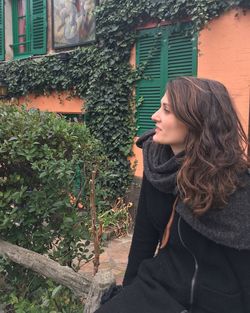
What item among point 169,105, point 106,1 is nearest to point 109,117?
point 106,1

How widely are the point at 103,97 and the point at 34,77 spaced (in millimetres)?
1840

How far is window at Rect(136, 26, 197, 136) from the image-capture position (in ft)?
18.6

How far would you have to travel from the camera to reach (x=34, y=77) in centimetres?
773

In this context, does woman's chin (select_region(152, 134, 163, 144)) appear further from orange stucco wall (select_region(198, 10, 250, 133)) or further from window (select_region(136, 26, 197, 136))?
window (select_region(136, 26, 197, 136))

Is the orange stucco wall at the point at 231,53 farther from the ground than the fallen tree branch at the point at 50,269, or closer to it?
farther from the ground

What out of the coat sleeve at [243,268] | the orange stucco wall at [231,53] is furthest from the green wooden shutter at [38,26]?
the coat sleeve at [243,268]

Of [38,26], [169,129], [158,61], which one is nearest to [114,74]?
[158,61]

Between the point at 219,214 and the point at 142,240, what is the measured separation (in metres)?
0.48

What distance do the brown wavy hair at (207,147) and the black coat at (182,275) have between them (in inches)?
6.0

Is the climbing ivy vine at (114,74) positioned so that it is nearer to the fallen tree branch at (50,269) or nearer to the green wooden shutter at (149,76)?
the green wooden shutter at (149,76)

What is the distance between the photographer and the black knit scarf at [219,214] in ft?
5.19

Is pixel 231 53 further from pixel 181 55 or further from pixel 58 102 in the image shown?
pixel 58 102

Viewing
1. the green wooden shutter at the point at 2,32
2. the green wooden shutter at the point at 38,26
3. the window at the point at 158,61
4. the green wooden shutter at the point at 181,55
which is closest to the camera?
the green wooden shutter at the point at 181,55

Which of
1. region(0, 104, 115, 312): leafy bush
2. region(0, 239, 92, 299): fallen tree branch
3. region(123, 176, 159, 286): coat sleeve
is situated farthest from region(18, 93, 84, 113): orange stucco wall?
region(123, 176, 159, 286): coat sleeve
